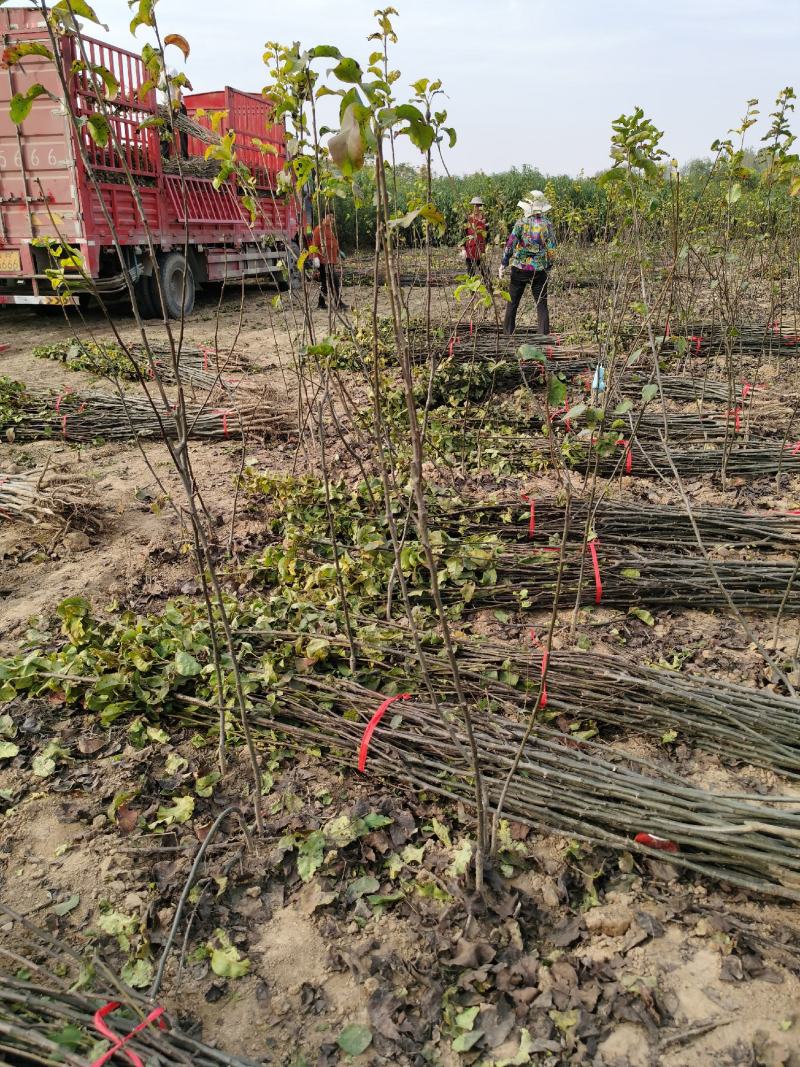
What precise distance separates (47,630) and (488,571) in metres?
1.96

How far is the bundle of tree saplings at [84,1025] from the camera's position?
4.90 feet

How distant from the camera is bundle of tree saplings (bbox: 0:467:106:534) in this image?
4057 mm

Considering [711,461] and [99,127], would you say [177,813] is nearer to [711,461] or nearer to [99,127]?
[99,127]

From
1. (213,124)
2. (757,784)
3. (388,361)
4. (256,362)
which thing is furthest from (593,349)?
(757,784)

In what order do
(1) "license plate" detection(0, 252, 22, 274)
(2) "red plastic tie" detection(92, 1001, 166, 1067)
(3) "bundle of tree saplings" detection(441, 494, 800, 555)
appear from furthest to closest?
(1) "license plate" detection(0, 252, 22, 274) → (3) "bundle of tree saplings" detection(441, 494, 800, 555) → (2) "red plastic tie" detection(92, 1001, 166, 1067)

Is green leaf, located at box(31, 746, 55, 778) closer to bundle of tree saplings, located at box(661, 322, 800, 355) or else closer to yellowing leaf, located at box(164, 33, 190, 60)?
yellowing leaf, located at box(164, 33, 190, 60)

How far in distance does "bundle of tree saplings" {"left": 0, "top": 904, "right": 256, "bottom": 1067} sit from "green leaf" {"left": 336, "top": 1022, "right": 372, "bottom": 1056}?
0.67ft

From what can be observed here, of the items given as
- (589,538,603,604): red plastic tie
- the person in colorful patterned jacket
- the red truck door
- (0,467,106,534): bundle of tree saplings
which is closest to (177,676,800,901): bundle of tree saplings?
(589,538,603,604): red plastic tie

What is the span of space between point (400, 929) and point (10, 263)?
336 inches

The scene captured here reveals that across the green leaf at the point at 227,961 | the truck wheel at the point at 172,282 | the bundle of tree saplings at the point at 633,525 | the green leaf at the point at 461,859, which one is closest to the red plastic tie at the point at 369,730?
the green leaf at the point at 461,859

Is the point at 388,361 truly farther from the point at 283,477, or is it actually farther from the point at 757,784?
the point at 757,784

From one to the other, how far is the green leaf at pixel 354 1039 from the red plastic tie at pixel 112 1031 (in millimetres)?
396

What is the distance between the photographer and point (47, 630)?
3.24 meters

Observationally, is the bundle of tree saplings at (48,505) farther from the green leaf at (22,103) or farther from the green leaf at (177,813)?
the green leaf at (22,103)
